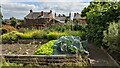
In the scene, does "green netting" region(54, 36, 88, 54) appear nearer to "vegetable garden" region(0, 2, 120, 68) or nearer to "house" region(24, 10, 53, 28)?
"vegetable garden" region(0, 2, 120, 68)

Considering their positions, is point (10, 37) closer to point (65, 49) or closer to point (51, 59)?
point (65, 49)

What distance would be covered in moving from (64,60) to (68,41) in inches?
43.2

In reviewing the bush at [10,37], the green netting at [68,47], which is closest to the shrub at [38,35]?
the bush at [10,37]

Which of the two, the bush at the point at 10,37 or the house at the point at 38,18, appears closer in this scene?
the bush at the point at 10,37

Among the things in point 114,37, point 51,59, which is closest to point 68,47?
point 51,59

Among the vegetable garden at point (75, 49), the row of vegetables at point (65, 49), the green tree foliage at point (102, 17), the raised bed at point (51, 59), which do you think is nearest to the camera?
the vegetable garden at point (75, 49)

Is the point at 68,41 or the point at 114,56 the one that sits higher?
the point at 68,41

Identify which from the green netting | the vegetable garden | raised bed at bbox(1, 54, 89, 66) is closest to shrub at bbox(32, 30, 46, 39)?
the vegetable garden

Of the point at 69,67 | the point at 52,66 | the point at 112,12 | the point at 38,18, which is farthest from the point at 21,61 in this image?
the point at 38,18

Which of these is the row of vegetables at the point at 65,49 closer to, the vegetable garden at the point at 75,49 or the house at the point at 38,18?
the vegetable garden at the point at 75,49

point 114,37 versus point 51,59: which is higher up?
point 114,37

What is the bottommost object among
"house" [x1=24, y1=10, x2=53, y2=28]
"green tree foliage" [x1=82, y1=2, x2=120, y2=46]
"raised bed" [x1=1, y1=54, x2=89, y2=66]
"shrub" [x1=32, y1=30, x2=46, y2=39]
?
"house" [x1=24, y1=10, x2=53, y2=28]

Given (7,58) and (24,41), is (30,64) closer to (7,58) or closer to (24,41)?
(7,58)

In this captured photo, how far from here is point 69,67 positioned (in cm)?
566
